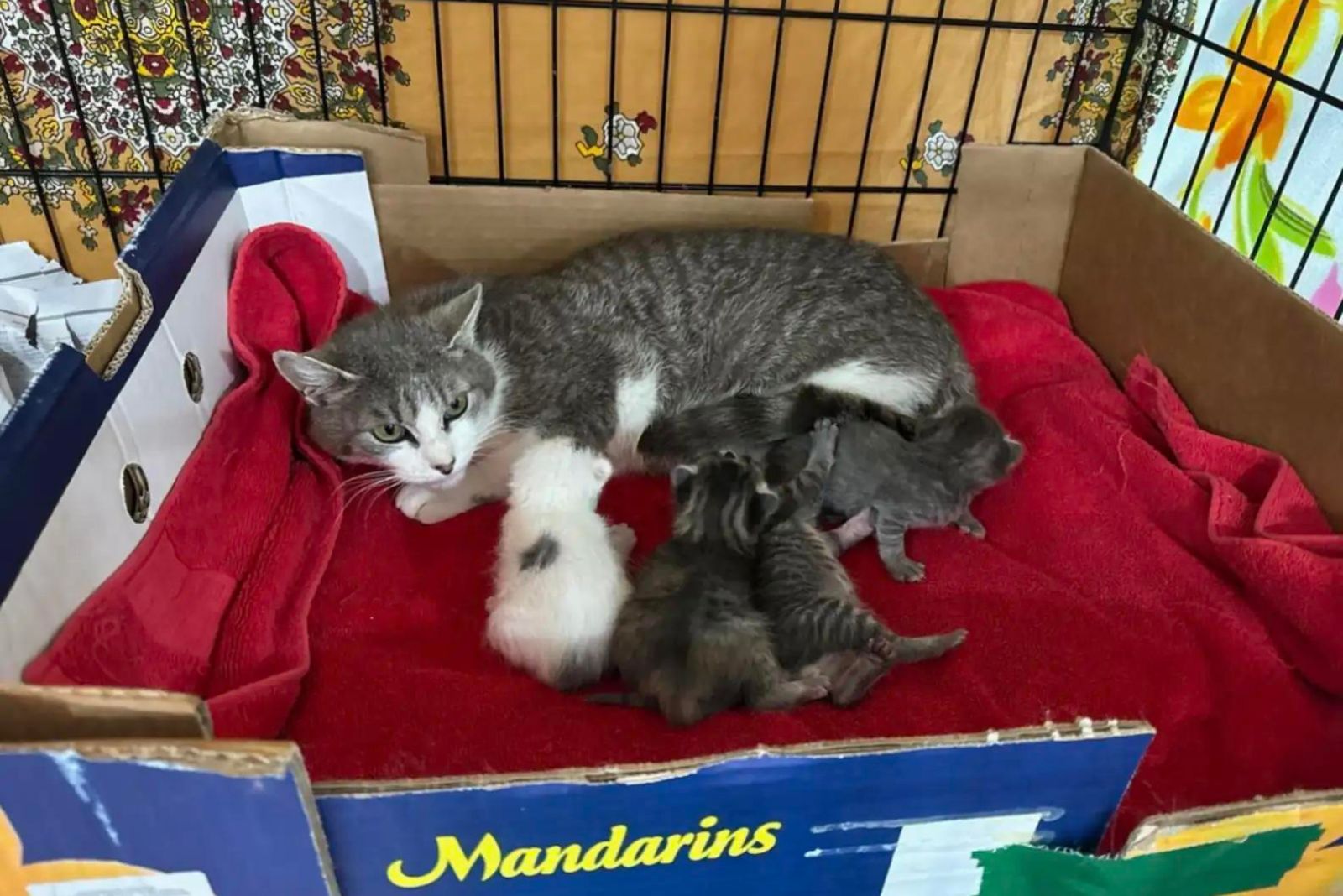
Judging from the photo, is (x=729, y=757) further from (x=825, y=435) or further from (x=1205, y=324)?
A: (x=1205, y=324)

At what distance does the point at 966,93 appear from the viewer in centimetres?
197

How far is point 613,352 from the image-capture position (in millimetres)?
1618

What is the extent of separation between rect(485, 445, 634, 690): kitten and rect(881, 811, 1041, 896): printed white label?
0.45 metres

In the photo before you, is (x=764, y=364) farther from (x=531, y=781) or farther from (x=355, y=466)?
(x=531, y=781)

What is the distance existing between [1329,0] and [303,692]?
215 centimetres

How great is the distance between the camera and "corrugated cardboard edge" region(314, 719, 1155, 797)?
2.49ft

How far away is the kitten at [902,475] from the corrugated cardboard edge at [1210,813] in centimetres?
62

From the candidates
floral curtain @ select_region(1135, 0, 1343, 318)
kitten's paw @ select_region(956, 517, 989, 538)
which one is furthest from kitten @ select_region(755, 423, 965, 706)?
floral curtain @ select_region(1135, 0, 1343, 318)

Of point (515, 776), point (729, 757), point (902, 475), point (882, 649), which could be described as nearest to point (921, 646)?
point (882, 649)

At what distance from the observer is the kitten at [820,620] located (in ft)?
3.93

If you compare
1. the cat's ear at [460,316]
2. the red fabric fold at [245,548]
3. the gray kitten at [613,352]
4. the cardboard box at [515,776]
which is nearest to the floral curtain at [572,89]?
the cardboard box at [515,776]

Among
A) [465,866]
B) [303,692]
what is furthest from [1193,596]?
[303,692]

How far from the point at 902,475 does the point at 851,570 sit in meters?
0.16

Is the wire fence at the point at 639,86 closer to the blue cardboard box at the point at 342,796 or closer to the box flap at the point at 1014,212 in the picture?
the box flap at the point at 1014,212
